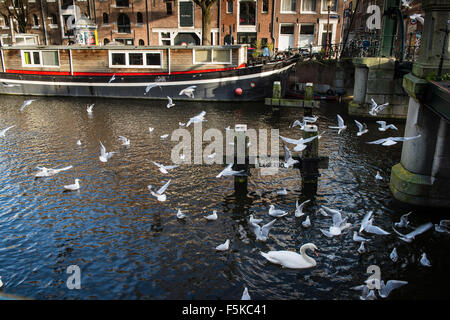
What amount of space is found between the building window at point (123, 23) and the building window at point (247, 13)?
13.1 m

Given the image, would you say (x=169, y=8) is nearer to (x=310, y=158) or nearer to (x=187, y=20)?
(x=187, y=20)

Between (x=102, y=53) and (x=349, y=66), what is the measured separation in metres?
18.3

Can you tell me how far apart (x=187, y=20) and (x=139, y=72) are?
18149 millimetres

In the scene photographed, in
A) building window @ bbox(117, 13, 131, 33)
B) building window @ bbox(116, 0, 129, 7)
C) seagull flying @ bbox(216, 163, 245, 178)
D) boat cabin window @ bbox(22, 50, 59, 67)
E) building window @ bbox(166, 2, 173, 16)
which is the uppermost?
building window @ bbox(116, 0, 129, 7)

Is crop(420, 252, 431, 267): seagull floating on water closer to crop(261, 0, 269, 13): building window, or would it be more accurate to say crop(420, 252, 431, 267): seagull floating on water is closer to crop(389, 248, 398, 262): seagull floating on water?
crop(389, 248, 398, 262): seagull floating on water

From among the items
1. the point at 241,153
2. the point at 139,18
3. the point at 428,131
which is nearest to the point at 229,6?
the point at 139,18

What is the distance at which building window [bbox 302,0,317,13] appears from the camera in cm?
4412

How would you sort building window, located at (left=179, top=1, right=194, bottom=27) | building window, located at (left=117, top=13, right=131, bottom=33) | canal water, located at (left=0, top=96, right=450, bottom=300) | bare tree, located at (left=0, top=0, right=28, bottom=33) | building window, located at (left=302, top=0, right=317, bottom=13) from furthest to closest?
bare tree, located at (left=0, top=0, right=28, bottom=33) < building window, located at (left=117, top=13, right=131, bottom=33) < building window, located at (left=179, top=1, right=194, bottom=27) < building window, located at (left=302, top=0, right=317, bottom=13) < canal water, located at (left=0, top=96, right=450, bottom=300)

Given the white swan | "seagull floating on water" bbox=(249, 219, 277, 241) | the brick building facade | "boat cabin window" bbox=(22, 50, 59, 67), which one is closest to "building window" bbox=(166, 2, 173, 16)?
the brick building facade

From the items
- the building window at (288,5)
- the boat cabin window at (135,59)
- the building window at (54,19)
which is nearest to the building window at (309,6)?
the building window at (288,5)

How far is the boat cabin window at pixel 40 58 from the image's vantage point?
1292 inches

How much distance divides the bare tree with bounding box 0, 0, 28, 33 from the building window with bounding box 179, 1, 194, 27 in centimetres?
1902

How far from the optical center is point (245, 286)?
8.54 m

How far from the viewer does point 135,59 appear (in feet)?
102
